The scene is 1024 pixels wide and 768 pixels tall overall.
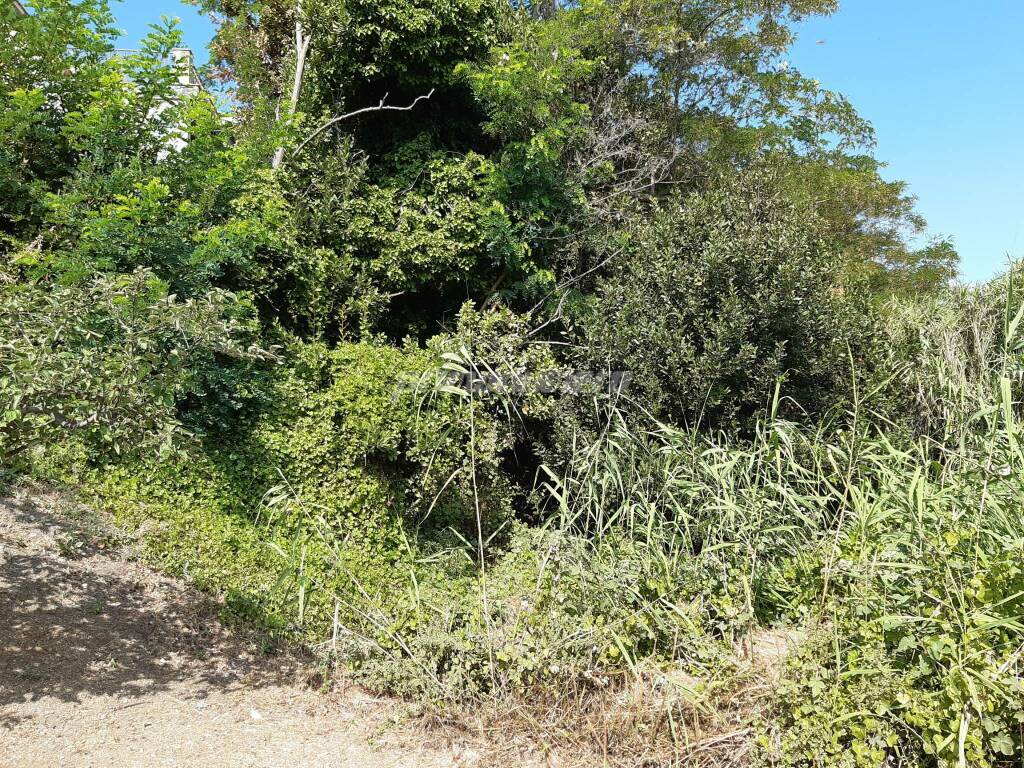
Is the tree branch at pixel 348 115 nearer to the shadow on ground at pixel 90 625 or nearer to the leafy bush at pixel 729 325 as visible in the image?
the leafy bush at pixel 729 325

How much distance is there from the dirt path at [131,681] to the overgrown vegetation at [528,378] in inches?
11.8

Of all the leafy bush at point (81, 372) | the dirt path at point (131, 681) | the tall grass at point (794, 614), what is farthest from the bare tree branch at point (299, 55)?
the tall grass at point (794, 614)

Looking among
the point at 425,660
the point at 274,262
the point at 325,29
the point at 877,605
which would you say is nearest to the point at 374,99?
the point at 325,29

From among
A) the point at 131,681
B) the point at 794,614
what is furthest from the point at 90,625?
the point at 794,614

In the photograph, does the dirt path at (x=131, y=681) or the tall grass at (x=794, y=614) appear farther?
the dirt path at (x=131, y=681)

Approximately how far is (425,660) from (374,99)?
7.41 meters

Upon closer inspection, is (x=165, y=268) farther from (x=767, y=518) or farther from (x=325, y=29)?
(x=767, y=518)

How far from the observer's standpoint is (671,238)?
708cm

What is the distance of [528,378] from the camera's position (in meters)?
6.50

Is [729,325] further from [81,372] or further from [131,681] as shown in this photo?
[131,681]

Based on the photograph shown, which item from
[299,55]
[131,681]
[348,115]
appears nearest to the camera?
[131,681]

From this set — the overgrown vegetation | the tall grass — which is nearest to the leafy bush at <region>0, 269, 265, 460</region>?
the overgrown vegetation

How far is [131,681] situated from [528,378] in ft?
12.7

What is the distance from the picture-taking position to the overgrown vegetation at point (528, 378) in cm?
301
